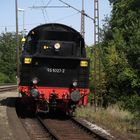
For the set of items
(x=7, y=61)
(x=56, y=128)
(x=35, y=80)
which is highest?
(x=7, y=61)

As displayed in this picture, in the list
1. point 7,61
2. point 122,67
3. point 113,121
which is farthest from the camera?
point 7,61

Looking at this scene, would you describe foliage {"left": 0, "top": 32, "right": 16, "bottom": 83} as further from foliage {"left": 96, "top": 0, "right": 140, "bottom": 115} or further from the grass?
the grass

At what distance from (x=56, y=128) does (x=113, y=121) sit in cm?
240

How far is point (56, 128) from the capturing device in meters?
18.5

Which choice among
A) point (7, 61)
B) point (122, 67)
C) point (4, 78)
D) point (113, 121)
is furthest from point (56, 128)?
point (7, 61)

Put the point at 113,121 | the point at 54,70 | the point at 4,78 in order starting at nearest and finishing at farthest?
the point at 113,121, the point at 54,70, the point at 4,78

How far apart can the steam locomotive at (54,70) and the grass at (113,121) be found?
2.54ft

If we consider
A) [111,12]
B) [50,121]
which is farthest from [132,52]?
[111,12]

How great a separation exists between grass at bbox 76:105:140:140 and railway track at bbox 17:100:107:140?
73cm

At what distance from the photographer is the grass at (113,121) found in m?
16.1

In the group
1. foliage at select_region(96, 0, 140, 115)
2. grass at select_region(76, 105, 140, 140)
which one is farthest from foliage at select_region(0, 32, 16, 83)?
grass at select_region(76, 105, 140, 140)

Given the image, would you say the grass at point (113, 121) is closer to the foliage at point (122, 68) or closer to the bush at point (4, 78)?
the foliage at point (122, 68)

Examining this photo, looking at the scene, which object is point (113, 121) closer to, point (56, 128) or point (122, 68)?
point (56, 128)

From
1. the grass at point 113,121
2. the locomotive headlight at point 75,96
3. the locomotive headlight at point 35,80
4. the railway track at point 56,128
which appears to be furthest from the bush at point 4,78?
the locomotive headlight at point 75,96
